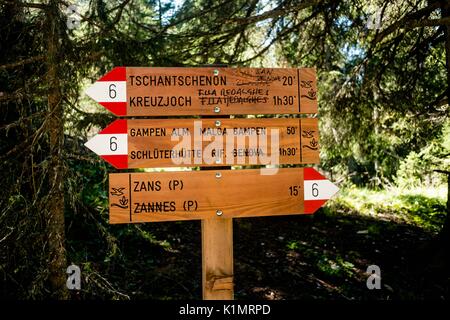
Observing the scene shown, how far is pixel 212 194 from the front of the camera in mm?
2803

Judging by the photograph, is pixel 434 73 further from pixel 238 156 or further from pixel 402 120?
pixel 238 156

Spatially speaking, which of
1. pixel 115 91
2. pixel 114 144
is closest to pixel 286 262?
pixel 114 144

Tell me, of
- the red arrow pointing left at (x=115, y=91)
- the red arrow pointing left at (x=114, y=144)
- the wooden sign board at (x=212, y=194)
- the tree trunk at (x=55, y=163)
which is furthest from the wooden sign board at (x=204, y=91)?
the tree trunk at (x=55, y=163)

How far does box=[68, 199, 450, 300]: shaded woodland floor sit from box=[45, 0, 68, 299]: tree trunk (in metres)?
0.43

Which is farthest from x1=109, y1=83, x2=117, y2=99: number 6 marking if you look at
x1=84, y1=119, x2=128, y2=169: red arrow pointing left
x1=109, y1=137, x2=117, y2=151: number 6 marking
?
x1=109, y1=137, x2=117, y2=151: number 6 marking

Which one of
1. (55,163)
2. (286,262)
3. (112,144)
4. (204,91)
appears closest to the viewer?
(112,144)

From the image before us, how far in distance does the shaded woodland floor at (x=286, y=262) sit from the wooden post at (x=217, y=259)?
1.32 m

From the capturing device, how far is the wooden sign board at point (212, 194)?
8.92 feet

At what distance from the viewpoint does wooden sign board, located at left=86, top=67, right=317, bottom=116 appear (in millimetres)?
2789

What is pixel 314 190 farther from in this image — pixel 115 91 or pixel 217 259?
pixel 115 91

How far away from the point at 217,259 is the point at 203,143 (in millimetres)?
835

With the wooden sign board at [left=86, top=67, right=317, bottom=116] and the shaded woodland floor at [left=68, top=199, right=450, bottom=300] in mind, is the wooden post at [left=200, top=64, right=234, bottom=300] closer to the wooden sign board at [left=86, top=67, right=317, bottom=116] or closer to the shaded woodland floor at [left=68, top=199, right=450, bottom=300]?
the wooden sign board at [left=86, top=67, right=317, bottom=116]

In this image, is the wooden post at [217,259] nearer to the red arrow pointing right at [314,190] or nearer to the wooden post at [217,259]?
the wooden post at [217,259]

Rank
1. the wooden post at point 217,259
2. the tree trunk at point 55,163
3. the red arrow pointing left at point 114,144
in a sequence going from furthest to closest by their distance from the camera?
the tree trunk at point 55,163 → the wooden post at point 217,259 → the red arrow pointing left at point 114,144
